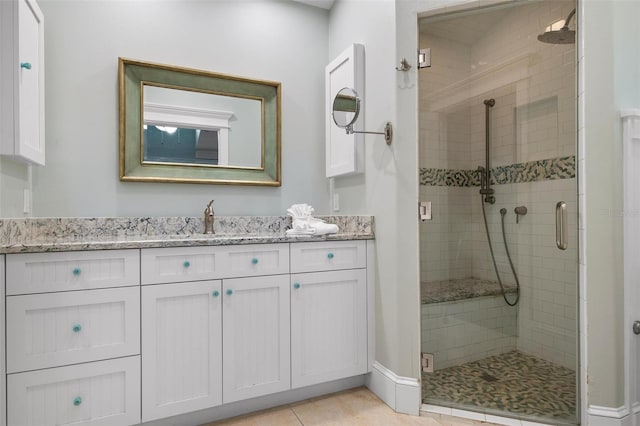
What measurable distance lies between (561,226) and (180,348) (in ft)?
6.58

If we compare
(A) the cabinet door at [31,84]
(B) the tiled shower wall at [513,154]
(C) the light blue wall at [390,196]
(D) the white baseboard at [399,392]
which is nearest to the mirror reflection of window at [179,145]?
(A) the cabinet door at [31,84]

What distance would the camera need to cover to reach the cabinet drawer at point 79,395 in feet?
4.69

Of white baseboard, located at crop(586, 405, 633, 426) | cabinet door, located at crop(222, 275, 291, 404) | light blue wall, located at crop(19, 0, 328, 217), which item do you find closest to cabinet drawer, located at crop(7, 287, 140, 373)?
cabinet door, located at crop(222, 275, 291, 404)

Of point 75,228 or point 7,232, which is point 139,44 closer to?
point 75,228

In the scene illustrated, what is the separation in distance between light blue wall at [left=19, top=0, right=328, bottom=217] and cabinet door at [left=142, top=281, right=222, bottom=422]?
77 centimetres

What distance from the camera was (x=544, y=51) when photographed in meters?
1.83

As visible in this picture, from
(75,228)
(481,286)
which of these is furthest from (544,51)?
(75,228)

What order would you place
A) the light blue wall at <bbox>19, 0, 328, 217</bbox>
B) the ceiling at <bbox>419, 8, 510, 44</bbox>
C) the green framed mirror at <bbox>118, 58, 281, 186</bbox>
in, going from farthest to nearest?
the green framed mirror at <bbox>118, 58, 281, 186</bbox>
the light blue wall at <bbox>19, 0, 328, 217</bbox>
the ceiling at <bbox>419, 8, 510, 44</bbox>

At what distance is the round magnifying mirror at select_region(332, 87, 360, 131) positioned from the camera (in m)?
2.12

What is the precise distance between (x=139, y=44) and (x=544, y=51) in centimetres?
237

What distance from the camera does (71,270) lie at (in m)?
1.51

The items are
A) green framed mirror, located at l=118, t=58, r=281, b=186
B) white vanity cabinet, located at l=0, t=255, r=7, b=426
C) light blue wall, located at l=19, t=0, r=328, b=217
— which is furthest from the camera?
green framed mirror, located at l=118, t=58, r=281, b=186

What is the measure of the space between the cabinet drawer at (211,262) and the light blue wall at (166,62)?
672 millimetres

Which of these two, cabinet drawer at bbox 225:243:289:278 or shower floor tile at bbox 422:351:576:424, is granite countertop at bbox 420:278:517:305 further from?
cabinet drawer at bbox 225:243:289:278
